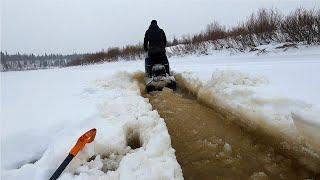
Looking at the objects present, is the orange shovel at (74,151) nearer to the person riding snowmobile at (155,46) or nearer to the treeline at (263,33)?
the person riding snowmobile at (155,46)

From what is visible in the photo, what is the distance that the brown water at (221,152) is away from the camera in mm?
4348

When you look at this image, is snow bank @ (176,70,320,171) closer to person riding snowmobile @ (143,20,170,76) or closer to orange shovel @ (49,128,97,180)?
person riding snowmobile @ (143,20,170,76)

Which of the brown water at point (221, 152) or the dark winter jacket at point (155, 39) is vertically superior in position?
the dark winter jacket at point (155, 39)

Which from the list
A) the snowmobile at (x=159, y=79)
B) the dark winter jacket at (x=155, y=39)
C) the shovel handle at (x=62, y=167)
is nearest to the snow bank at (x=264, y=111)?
the snowmobile at (x=159, y=79)

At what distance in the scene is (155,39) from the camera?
1024 cm

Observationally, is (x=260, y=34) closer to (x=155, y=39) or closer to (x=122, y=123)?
(x=155, y=39)

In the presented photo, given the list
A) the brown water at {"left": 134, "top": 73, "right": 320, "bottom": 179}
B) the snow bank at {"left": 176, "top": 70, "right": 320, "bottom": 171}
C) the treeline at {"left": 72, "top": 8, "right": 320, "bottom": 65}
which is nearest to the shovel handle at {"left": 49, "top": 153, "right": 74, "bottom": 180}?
the brown water at {"left": 134, "top": 73, "right": 320, "bottom": 179}

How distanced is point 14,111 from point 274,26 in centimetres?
1642

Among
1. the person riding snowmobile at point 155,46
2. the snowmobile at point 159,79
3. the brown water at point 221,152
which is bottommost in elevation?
the brown water at point 221,152

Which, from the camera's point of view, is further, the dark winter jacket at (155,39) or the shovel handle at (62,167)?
the dark winter jacket at (155,39)

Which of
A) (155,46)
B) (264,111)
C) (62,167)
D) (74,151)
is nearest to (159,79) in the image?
(155,46)

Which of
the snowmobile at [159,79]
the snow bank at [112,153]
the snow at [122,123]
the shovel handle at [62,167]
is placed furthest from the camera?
the snowmobile at [159,79]

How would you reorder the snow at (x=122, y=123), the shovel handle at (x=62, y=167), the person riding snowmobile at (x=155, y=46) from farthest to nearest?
the person riding snowmobile at (x=155, y=46) < the snow at (x=122, y=123) < the shovel handle at (x=62, y=167)

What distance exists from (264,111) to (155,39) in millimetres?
5260
